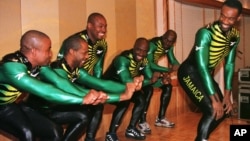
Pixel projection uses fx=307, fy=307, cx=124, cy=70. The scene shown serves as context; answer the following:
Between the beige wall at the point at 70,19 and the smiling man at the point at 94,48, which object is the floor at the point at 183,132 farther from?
the beige wall at the point at 70,19

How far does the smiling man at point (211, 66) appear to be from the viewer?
2.58 meters

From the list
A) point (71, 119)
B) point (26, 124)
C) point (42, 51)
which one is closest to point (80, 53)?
point (42, 51)

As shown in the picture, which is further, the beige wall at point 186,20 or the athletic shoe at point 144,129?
the beige wall at point 186,20

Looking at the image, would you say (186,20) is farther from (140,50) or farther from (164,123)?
(140,50)

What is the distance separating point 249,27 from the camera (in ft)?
26.4

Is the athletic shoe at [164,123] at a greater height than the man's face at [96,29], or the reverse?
the man's face at [96,29]

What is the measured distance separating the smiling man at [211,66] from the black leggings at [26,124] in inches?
48.1

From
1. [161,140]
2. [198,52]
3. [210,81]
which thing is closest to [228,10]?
[198,52]

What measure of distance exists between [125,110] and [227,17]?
1711 mm

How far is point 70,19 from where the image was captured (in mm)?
3893

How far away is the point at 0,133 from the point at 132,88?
5.38ft

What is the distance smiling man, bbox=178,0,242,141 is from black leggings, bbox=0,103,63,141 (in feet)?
4.01

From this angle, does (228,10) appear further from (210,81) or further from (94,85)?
(94,85)

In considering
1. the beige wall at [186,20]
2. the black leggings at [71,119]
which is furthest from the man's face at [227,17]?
the beige wall at [186,20]
